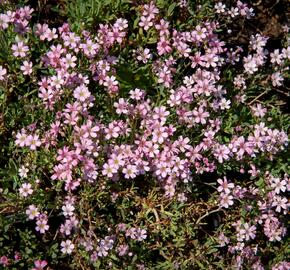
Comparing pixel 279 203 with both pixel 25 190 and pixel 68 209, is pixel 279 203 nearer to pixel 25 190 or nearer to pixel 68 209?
pixel 68 209

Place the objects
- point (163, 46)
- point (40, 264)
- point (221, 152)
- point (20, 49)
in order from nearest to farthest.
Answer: point (40, 264)
point (20, 49)
point (221, 152)
point (163, 46)

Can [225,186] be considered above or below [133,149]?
below

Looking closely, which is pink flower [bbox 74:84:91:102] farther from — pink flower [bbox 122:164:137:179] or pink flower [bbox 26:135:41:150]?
pink flower [bbox 122:164:137:179]

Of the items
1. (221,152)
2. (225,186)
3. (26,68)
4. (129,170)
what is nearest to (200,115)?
(221,152)

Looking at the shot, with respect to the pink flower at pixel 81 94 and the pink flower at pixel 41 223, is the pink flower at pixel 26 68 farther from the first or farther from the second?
the pink flower at pixel 41 223

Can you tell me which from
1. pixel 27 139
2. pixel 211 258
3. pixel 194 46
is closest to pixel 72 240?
pixel 27 139

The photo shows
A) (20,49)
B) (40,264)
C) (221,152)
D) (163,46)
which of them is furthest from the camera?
(163,46)

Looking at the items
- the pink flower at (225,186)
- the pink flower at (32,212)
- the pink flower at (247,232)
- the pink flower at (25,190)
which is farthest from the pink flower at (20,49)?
the pink flower at (247,232)

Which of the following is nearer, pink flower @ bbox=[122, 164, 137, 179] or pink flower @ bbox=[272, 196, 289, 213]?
pink flower @ bbox=[122, 164, 137, 179]

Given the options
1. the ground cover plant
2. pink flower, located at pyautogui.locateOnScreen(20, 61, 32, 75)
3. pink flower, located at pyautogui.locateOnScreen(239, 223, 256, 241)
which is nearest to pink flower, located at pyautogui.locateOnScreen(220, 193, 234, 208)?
the ground cover plant
